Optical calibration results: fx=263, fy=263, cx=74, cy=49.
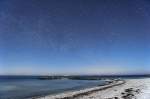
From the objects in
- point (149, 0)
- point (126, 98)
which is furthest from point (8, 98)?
point (149, 0)

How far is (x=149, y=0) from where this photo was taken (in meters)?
7.98

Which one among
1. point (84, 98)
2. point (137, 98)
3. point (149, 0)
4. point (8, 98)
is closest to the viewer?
point (149, 0)

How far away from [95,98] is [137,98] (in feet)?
6.60

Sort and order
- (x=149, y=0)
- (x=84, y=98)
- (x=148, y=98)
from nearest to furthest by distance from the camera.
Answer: (x=149, y=0)
(x=148, y=98)
(x=84, y=98)

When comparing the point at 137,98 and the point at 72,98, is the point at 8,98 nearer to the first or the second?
the point at 72,98

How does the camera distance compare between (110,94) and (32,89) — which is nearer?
(110,94)

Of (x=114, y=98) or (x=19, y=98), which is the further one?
(x=19, y=98)

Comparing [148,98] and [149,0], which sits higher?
[149,0]

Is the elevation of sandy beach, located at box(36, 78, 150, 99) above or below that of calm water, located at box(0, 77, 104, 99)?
below

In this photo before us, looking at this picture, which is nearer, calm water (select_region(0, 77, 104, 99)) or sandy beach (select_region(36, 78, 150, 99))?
sandy beach (select_region(36, 78, 150, 99))

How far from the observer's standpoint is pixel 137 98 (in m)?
10.5

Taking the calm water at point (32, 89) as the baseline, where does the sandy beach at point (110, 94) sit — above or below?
below

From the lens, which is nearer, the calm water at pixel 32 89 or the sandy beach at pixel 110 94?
the sandy beach at pixel 110 94

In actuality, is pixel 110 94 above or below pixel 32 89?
below
